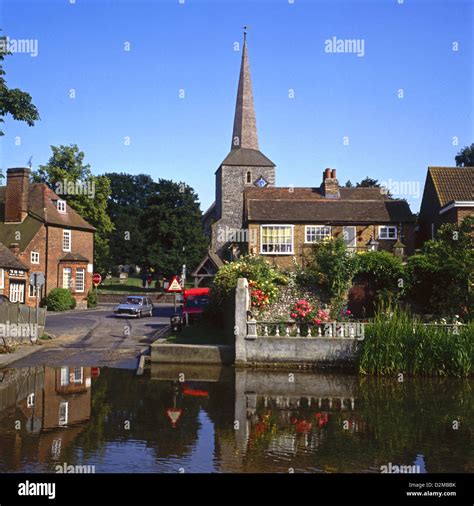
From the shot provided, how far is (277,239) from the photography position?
41.7 m

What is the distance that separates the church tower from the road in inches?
1343

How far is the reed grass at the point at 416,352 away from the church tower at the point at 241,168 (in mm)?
49611

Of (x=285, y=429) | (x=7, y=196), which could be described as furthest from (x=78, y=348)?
(x=7, y=196)

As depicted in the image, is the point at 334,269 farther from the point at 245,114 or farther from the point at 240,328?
the point at 245,114

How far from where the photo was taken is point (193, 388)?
15977 millimetres

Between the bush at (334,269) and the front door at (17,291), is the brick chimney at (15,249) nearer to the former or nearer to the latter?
the front door at (17,291)

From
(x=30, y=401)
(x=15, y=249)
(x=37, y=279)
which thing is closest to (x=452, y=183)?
(x=37, y=279)

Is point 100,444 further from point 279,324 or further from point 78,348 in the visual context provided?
point 78,348

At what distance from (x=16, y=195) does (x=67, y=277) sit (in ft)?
24.8

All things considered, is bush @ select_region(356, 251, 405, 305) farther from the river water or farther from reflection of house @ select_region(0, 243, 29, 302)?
reflection of house @ select_region(0, 243, 29, 302)

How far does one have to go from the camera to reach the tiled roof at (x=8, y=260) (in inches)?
1565

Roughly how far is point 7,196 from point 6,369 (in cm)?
3224

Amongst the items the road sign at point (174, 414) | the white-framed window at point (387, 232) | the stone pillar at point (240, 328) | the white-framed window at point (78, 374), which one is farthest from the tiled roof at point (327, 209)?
the road sign at point (174, 414)

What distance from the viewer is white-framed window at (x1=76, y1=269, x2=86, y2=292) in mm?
49750
